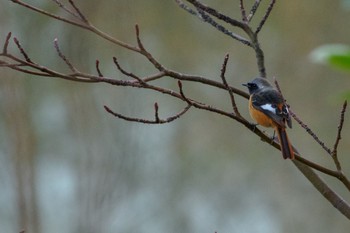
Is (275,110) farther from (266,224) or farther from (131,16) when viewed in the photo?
(266,224)

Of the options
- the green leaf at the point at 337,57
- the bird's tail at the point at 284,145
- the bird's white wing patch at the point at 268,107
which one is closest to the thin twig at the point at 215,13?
the bird's tail at the point at 284,145

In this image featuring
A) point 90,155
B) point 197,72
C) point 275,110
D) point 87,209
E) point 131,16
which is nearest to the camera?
point 275,110

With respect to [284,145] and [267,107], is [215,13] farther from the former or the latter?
[267,107]

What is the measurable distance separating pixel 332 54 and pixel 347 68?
0.04 metres

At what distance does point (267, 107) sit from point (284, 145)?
0.71 m

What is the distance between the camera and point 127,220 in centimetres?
823

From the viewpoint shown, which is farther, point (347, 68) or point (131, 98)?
point (131, 98)

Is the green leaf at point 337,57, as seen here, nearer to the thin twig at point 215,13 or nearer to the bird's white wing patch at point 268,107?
the thin twig at point 215,13

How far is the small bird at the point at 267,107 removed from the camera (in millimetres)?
3666

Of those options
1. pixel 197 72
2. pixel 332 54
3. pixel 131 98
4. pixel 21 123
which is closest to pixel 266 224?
pixel 197 72

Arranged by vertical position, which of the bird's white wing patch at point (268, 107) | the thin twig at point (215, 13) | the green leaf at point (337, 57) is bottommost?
the green leaf at point (337, 57)

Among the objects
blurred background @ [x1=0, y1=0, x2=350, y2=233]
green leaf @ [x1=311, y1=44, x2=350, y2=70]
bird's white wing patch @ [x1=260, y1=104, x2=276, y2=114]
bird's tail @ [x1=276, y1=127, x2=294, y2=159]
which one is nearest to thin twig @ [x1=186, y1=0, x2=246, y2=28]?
bird's tail @ [x1=276, y1=127, x2=294, y2=159]

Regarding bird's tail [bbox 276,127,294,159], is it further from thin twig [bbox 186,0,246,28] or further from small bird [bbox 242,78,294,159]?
thin twig [bbox 186,0,246,28]

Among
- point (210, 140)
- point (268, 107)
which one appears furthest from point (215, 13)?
point (210, 140)
